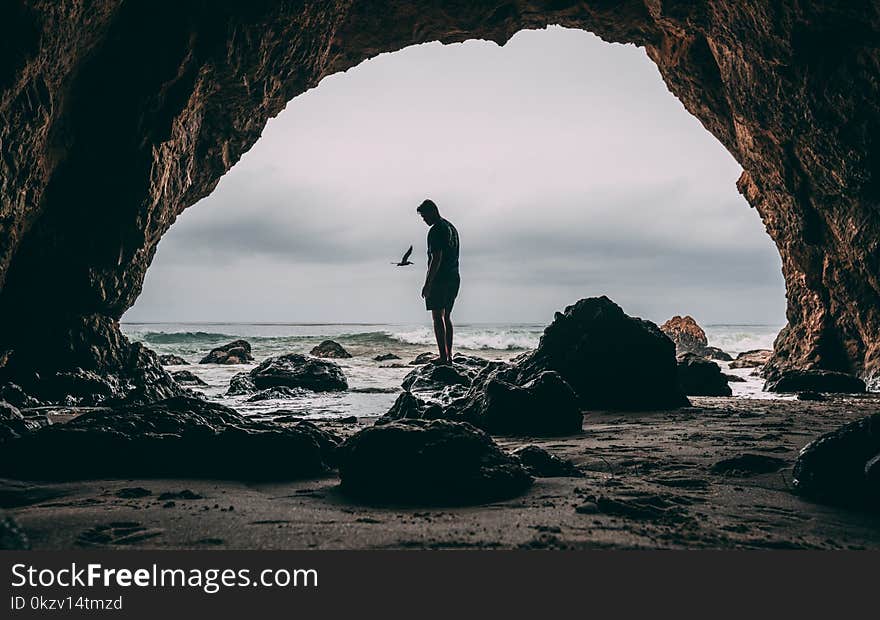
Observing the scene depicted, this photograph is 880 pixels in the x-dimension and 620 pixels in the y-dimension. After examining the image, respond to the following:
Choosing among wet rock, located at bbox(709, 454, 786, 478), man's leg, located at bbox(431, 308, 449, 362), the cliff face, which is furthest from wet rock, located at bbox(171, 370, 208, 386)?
wet rock, located at bbox(709, 454, 786, 478)

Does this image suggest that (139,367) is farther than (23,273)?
Yes

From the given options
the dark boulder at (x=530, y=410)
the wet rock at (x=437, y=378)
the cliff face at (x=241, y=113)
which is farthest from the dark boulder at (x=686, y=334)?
the dark boulder at (x=530, y=410)

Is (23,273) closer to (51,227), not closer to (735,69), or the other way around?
(51,227)

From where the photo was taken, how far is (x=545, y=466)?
263cm

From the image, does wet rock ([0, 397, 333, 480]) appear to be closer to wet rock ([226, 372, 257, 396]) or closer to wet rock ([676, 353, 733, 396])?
wet rock ([226, 372, 257, 396])

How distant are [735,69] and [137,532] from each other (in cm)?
865

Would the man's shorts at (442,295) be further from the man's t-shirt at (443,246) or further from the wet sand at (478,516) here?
the wet sand at (478,516)

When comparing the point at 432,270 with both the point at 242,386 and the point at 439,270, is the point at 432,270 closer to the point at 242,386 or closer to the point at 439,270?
the point at 439,270

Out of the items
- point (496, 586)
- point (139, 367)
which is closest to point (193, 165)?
point (139, 367)

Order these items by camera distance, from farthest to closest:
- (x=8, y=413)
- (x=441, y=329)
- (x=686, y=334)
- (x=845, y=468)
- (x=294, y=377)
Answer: (x=686, y=334) < (x=441, y=329) < (x=294, y=377) < (x=8, y=413) < (x=845, y=468)

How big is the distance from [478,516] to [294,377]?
5982mm

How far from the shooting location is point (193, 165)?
7613mm

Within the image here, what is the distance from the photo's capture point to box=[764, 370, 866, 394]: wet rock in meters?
6.80

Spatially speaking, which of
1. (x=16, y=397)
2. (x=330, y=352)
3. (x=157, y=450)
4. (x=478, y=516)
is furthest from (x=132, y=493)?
(x=330, y=352)
